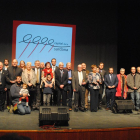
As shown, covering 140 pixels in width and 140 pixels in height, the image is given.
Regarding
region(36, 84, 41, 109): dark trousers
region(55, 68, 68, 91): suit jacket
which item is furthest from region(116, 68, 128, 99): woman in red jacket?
region(36, 84, 41, 109): dark trousers

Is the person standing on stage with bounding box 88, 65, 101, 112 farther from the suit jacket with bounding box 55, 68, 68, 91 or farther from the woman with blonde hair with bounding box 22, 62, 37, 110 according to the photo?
the woman with blonde hair with bounding box 22, 62, 37, 110

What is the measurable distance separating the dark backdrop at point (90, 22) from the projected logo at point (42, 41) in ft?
0.60

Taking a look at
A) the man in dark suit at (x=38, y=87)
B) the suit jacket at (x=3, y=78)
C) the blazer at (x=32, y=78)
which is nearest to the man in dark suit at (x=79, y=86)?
the man in dark suit at (x=38, y=87)

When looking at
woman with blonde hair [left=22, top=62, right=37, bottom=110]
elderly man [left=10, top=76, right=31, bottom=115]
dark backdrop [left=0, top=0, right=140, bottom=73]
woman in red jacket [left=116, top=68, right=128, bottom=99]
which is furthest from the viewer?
dark backdrop [left=0, top=0, right=140, bottom=73]

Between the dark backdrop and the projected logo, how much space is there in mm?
182

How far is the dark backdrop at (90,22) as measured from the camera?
7.23 meters

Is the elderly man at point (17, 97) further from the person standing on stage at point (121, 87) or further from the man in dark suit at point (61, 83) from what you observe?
the person standing on stage at point (121, 87)

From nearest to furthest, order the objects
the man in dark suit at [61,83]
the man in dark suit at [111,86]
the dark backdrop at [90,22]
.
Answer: the man in dark suit at [61,83]
the man in dark suit at [111,86]
the dark backdrop at [90,22]

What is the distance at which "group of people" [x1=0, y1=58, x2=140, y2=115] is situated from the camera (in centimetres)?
525

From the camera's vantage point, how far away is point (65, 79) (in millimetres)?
5625

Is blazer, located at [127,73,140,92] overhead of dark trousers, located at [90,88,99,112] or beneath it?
overhead

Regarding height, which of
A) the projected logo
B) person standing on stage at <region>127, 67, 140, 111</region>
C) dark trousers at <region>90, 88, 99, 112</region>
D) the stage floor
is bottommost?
the stage floor

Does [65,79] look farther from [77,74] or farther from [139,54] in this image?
[139,54]

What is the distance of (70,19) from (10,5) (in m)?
2.01
